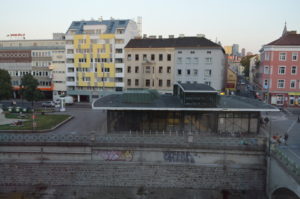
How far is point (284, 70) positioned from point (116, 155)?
45.8 meters

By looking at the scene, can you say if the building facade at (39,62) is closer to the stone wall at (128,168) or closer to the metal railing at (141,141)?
the metal railing at (141,141)

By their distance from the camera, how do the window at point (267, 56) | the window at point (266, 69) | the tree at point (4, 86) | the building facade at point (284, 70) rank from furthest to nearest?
the window at point (266, 69)
the window at point (267, 56)
the building facade at point (284, 70)
the tree at point (4, 86)

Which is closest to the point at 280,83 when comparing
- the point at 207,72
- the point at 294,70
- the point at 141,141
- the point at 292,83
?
the point at 292,83

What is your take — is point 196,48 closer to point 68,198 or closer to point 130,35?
point 130,35

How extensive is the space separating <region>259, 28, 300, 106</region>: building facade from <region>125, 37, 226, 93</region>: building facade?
11.3 m

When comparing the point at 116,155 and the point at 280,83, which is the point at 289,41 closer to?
the point at 280,83

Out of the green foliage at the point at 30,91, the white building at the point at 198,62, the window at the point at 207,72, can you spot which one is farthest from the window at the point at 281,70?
the green foliage at the point at 30,91

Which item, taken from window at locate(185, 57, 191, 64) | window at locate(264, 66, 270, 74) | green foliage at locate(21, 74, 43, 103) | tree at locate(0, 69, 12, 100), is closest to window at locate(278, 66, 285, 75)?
window at locate(264, 66, 270, 74)

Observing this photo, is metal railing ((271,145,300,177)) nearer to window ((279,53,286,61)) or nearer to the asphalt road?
the asphalt road

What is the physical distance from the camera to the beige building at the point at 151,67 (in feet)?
185

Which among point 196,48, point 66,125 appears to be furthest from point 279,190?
point 196,48

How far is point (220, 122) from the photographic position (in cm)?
3005

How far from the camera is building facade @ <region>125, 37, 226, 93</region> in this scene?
5467cm

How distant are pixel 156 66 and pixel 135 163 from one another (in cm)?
3655
